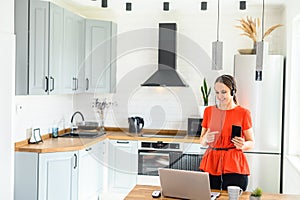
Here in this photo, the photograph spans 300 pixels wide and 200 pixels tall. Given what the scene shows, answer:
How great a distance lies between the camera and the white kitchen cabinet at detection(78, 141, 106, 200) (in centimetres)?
444

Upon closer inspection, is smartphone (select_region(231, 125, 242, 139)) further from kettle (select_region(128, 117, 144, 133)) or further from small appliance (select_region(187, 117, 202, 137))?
kettle (select_region(128, 117, 144, 133))

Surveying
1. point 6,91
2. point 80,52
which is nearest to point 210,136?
point 6,91

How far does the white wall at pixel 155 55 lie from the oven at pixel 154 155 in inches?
20.3

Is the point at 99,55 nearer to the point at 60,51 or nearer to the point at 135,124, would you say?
the point at 60,51

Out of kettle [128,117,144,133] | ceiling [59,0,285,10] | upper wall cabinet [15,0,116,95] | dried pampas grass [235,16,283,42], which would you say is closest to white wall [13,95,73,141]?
upper wall cabinet [15,0,116,95]

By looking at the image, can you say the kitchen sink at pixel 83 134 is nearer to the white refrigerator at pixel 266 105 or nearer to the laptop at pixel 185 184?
the white refrigerator at pixel 266 105

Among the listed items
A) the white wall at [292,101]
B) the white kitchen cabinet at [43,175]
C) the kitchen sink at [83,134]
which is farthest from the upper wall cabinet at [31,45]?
the white wall at [292,101]

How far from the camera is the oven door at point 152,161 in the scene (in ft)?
16.6

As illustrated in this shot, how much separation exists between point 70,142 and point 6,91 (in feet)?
5.22

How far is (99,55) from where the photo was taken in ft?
17.4

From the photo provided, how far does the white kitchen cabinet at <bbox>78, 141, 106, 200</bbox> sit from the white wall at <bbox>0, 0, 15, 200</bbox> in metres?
1.27

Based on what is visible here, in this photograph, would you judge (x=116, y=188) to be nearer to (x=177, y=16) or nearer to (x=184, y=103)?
(x=184, y=103)

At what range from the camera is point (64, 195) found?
163 inches

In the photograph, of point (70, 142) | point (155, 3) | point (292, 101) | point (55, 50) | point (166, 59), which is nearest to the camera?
point (55, 50)
